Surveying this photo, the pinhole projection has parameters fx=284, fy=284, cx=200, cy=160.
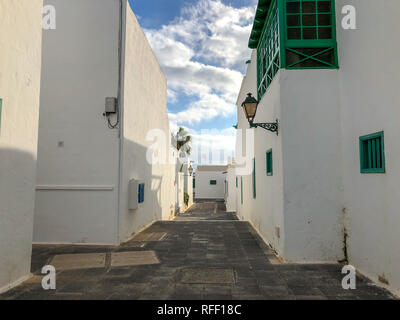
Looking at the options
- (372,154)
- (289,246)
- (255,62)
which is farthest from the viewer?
(255,62)

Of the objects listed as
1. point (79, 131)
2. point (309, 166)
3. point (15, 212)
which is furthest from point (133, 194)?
point (309, 166)

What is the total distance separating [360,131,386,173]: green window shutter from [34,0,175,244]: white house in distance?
4.48 meters

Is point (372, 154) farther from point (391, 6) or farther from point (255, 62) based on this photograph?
point (255, 62)

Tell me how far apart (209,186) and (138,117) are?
30.8m

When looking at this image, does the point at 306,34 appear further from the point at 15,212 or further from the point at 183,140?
the point at 183,140

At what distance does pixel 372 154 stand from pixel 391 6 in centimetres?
179

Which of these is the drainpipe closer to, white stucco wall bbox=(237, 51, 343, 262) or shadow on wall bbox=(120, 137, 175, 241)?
shadow on wall bbox=(120, 137, 175, 241)

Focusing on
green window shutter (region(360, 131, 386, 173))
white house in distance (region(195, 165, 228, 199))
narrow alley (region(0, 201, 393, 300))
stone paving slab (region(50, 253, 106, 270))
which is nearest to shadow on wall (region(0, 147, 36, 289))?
narrow alley (region(0, 201, 393, 300))

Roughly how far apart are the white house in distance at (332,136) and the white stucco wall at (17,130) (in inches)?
148

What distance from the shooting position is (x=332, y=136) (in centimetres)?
468

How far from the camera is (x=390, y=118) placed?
3.37 metres

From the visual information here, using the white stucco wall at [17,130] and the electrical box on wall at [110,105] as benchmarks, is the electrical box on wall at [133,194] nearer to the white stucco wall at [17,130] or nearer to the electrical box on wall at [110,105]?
the electrical box on wall at [110,105]

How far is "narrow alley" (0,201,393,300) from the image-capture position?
333 cm
